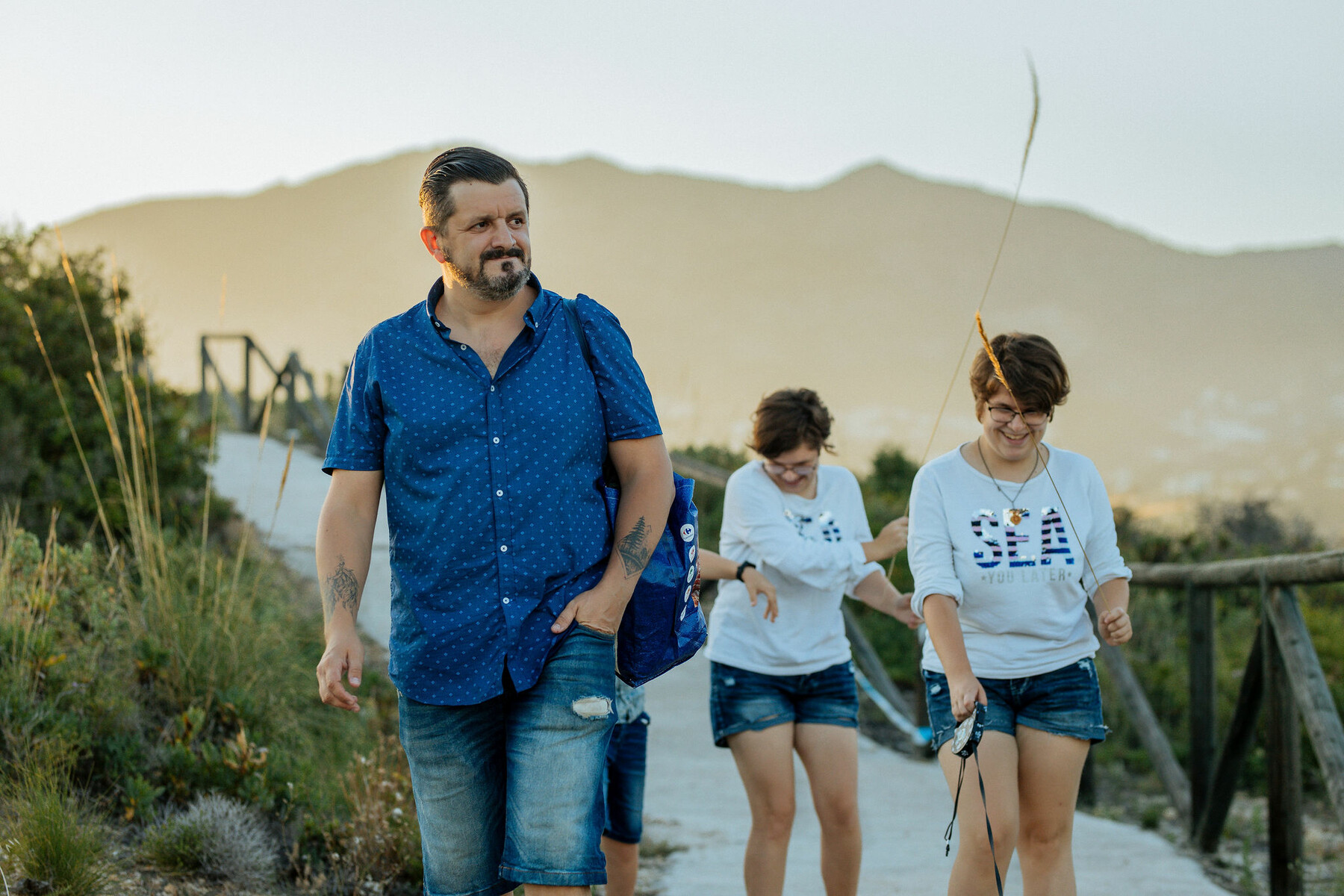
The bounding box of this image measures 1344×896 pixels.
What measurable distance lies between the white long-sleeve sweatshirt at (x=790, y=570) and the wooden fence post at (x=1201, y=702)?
2264 millimetres

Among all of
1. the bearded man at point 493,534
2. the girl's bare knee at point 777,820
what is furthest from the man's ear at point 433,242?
the girl's bare knee at point 777,820

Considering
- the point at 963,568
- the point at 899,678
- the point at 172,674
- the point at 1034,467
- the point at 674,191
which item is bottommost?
the point at 899,678

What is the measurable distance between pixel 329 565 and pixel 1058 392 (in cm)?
181

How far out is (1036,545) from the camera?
3.01 metres

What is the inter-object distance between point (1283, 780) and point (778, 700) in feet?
7.08

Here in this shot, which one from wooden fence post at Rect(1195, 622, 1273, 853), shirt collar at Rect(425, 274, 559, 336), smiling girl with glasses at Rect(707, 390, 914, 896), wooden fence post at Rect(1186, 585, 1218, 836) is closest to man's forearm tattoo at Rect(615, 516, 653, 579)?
shirt collar at Rect(425, 274, 559, 336)

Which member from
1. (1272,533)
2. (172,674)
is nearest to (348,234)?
(1272,533)

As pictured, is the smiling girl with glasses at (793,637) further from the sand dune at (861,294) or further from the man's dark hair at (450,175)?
the sand dune at (861,294)

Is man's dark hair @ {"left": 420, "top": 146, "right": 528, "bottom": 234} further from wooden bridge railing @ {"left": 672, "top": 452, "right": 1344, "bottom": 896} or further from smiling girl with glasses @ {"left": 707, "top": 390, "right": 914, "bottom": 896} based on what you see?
wooden bridge railing @ {"left": 672, "top": 452, "right": 1344, "bottom": 896}

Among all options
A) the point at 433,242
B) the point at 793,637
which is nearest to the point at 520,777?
the point at 433,242

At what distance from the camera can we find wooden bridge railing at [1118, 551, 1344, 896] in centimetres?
395

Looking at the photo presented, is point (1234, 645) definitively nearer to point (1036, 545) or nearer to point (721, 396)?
point (1036, 545)

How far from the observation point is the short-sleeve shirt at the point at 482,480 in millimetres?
2256

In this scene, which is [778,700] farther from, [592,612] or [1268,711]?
→ [1268,711]
